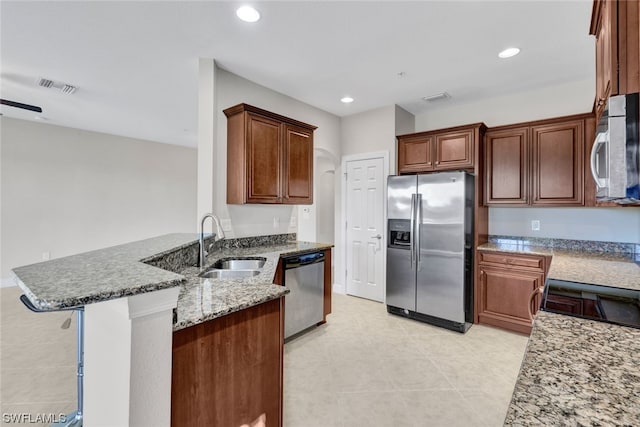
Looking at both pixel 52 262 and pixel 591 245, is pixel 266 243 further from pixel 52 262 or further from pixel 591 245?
pixel 591 245

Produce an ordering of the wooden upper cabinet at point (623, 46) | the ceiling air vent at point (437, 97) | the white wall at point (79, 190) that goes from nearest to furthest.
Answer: the wooden upper cabinet at point (623, 46), the ceiling air vent at point (437, 97), the white wall at point (79, 190)

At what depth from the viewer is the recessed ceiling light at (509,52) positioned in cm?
265

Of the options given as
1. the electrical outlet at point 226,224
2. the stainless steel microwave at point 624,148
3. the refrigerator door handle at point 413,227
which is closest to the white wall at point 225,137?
the electrical outlet at point 226,224

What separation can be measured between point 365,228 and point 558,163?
2348 millimetres

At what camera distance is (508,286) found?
3.18 metres

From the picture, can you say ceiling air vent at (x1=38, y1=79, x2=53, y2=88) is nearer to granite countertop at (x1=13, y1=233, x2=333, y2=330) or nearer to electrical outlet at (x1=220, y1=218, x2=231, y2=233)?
electrical outlet at (x1=220, y1=218, x2=231, y2=233)

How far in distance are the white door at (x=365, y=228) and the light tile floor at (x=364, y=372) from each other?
2.65 ft

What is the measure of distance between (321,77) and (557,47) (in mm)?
2191

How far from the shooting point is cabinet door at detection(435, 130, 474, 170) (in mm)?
3514

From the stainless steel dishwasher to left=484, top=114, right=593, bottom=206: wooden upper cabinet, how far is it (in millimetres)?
2239

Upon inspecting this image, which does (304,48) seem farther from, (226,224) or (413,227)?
(413,227)

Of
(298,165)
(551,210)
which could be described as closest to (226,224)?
(298,165)

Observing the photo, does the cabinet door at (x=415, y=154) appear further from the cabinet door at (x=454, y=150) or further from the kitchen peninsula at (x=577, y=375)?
the kitchen peninsula at (x=577, y=375)

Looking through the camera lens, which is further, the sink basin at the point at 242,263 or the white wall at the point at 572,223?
the white wall at the point at 572,223
